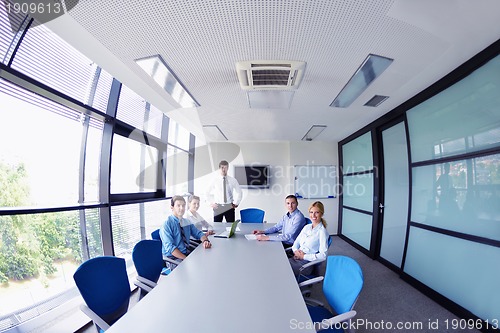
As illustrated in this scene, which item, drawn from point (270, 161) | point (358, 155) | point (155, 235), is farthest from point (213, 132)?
point (358, 155)

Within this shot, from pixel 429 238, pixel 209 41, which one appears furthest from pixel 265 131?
pixel 429 238

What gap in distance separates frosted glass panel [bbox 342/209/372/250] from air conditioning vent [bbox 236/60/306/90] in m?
3.63

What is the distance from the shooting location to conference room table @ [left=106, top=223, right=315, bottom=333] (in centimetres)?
110

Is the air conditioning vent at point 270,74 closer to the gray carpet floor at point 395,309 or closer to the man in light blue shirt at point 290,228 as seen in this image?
the man in light blue shirt at point 290,228

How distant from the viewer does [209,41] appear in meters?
1.77

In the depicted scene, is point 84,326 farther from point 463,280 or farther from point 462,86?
point 462,86

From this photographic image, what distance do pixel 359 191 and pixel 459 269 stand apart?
2602 millimetres

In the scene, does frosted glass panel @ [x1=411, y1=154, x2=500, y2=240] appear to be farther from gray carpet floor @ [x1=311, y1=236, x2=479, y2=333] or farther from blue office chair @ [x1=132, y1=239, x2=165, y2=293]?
blue office chair @ [x1=132, y1=239, x2=165, y2=293]

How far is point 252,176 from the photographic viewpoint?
6.02 m

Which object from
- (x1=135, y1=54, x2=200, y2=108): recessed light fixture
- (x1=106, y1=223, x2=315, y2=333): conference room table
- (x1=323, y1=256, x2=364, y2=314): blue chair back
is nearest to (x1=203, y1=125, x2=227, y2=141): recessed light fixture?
(x1=135, y1=54, x2=200, y2=108): recessed light fixture

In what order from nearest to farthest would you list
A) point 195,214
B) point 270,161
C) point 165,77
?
point 165,77 < point 195,214 < point 270,161

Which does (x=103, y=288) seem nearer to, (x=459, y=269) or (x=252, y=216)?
(x=252, y=216)

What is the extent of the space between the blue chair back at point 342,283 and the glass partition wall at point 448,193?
1.72 meters

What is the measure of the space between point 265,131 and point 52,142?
12.4 feet
